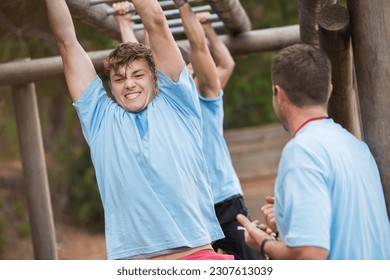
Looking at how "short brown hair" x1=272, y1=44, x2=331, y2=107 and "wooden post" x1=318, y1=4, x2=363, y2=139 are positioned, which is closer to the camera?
"short brown hair" x1=272, y1=44, x2=331, y2=107

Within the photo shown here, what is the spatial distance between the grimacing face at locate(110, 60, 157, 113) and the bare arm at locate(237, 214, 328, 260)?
33.2 inches

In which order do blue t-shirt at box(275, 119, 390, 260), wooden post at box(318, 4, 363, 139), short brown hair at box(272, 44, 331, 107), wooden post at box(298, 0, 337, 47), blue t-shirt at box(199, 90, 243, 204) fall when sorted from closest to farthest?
blue t-shirt at box(275, 119, 390, 260) → short brown hair at box(272, 44, 331, 107) → wooden post at box(318, 4, 363, 139) → wooden post at box(298, 0, 337, 47) → blue t-shirt at box(199, 90, 243, 204)

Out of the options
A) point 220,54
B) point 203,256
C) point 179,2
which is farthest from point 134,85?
point 220,54

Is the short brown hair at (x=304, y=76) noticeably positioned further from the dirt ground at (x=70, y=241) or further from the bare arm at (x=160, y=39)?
the dirt ground at (x=70, y=241)

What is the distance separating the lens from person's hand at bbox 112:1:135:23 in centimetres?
511

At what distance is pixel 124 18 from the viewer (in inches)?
204

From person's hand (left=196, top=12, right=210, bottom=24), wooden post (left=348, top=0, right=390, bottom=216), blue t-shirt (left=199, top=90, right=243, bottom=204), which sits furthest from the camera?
person's hand (left=196, top=12, right=210, bottom=24)

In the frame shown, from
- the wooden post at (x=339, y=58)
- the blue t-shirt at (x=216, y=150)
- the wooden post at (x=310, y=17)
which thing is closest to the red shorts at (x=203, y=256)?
the wooden post at (x=339, y=58)

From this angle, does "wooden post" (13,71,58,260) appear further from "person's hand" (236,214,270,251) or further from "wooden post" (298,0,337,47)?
"person's hand" (236,214,270,251)

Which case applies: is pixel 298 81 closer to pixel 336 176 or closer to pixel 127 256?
pixel 336 176

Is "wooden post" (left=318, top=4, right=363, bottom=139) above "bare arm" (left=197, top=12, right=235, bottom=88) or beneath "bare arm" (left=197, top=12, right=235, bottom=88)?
beneath

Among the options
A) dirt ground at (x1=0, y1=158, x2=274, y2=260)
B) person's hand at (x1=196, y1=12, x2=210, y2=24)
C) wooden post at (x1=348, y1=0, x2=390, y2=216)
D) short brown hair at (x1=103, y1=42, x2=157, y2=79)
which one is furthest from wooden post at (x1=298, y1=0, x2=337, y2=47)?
dirt ground at (x1=0, y1=158, x2=274, y2=260)

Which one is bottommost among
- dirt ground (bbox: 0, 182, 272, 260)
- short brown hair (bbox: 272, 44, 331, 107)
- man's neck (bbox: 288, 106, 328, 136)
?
dirt ground (bbox: 0, 182, 272, 260)
